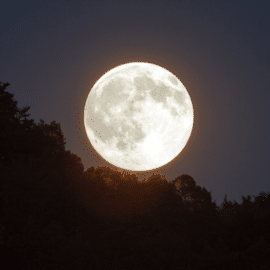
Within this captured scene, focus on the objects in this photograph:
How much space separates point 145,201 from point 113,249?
1574 cm

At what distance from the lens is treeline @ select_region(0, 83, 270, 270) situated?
76.3 feet

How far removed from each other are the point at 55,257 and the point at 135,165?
20.8 m

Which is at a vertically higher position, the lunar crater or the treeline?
the lunar crater

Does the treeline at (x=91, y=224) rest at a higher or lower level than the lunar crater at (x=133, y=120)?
lower

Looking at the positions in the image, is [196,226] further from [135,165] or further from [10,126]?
[10,126]

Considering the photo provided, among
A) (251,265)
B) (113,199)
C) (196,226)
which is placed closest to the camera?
(251,265)

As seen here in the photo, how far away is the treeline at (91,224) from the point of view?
23.3 meters

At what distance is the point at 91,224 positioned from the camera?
1211 inches

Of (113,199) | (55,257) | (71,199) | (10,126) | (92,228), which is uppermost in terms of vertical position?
(10,126)

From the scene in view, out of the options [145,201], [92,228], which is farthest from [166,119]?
[92,228]

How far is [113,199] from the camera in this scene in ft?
127

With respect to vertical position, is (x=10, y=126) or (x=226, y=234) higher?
(x=10, y=126)

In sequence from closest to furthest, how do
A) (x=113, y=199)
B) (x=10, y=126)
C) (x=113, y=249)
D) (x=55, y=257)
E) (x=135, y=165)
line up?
(x=55, y=257) → (x=113, y=249) → (x=10, y=126) → (x=113, y=199) → (x=135, y=165)

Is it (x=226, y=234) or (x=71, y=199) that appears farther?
(x=71, y=199)
